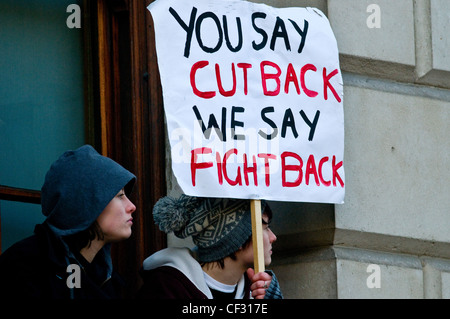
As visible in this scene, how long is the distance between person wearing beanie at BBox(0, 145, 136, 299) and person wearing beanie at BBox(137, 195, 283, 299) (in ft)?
0.64

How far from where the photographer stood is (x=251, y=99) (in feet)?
19.5

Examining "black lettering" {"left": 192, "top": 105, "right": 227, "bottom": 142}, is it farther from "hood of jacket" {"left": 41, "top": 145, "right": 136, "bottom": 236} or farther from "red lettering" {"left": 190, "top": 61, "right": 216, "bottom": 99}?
"hood of jacket" {"left": 41, "top": 145, "right": 136, "bottom": 236}

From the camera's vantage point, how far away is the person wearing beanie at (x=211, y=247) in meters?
5.83

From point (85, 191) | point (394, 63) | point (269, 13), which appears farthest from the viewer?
point (394, 63)

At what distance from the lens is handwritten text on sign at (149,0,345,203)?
5.77 meters

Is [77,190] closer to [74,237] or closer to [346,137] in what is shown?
[74,237]

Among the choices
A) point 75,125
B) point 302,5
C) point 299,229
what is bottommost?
point 299,229

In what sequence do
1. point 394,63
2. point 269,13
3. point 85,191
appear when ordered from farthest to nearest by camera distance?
point 394,63, point 269,13, point 85,191

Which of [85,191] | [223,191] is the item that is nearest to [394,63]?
[223,191]

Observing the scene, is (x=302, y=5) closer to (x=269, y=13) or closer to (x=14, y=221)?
(x=269, y=13)

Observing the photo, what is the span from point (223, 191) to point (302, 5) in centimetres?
107

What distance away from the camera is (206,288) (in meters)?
5.79

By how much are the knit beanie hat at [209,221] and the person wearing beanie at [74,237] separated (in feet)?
0.68
